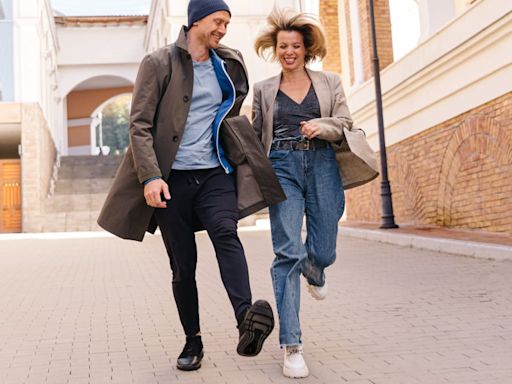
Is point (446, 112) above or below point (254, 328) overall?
above

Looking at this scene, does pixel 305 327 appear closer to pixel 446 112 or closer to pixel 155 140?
pixel 155 140

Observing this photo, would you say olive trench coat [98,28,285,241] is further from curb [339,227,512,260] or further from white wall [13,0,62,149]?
white wall [13,0,62,149]

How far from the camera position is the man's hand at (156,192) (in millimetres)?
3197

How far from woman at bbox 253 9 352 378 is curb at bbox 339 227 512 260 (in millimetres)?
4505

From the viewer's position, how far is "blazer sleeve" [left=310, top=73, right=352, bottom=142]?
134 inches

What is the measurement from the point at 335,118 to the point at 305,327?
1.74 metres

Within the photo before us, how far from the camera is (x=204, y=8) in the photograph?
3.29m

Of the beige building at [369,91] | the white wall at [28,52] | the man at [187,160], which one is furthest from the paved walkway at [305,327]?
the white wall at [28,52]

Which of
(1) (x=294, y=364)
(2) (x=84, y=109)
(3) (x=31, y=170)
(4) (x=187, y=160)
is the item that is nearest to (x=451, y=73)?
(4) (x=187, y=160)

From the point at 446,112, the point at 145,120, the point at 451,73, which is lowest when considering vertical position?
the point at 145,120

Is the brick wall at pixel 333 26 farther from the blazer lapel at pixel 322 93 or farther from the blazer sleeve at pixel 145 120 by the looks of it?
the blazer sleeve at pixel 145 120

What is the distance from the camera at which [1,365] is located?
3758mm

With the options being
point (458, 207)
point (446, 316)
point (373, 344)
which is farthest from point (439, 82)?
point (373, 344)

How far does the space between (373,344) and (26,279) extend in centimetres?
585
